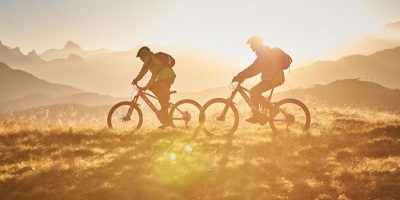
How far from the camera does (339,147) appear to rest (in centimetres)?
877

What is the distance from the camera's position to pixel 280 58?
383 inches

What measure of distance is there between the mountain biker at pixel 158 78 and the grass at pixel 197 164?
0.98 meters

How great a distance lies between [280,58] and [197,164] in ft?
14.4

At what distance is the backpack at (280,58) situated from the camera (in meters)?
9.73

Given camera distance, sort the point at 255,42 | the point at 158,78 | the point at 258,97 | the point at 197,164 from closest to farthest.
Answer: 1. the point at 197,164
2. the point at 255,42
3. the point at 258,97
4. the point at 158,78

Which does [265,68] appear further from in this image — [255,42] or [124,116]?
[124,116]

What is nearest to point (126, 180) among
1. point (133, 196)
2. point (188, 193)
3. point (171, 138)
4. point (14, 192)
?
point (133, 196)

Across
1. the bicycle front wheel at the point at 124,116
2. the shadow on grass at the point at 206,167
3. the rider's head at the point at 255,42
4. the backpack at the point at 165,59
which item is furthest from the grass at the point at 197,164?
the rider's head at the point at 255,42

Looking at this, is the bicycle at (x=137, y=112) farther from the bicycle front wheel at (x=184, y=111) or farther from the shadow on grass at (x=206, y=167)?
the shadow on grass at (x=206, y=167)

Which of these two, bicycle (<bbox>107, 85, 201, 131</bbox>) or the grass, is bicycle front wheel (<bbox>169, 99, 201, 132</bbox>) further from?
the grass

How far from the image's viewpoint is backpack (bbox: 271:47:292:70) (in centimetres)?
973

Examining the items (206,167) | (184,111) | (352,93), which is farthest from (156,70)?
(352,93)

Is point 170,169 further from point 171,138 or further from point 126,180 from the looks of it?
point 171,138

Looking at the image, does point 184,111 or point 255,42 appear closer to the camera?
point 255,42
